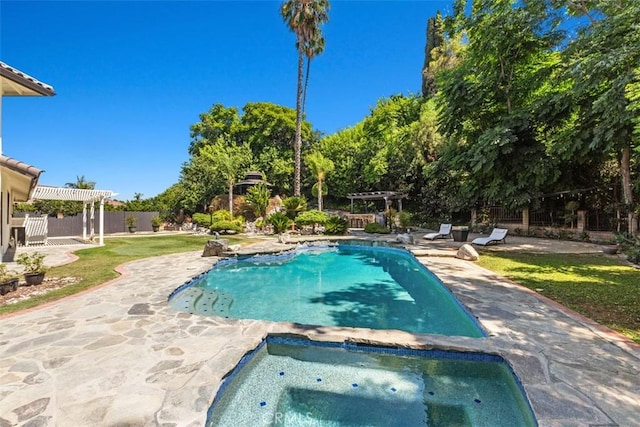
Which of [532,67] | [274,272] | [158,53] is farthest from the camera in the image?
[158,53]

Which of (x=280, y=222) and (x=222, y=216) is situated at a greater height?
(x=222, y=216)

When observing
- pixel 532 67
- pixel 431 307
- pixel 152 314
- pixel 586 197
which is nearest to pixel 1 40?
pixel 152 314

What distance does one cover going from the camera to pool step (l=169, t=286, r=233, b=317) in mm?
5703

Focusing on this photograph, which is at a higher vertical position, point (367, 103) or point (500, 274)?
point (367, 103)

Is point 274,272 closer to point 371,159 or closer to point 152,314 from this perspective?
point 152,314

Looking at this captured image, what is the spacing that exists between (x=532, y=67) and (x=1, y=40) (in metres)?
22.1

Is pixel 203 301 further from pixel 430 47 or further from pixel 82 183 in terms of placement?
pixel 82 183

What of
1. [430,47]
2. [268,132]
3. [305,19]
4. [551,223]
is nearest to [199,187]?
[268,132]

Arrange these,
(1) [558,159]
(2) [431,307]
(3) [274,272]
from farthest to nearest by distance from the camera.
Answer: (1) [558,159]
(3) [274,272]
(2) [431,307]

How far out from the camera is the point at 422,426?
8.47 ft

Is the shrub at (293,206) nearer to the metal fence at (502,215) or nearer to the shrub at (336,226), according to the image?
the shrub at (336,226)

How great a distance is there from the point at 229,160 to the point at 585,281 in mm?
24414

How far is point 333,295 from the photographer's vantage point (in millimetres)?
7051

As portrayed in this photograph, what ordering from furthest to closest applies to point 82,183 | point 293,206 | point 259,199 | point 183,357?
point 82,183, point 259,199, point 293,206, point 183,357
